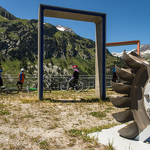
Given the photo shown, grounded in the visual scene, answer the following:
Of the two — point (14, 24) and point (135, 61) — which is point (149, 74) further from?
point (14, 24)

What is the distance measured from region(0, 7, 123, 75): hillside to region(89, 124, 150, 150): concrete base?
10070 cm

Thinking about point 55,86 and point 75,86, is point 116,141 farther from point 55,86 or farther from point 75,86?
point 55,86

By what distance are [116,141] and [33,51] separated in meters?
133

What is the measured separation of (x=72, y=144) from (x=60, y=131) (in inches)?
26.6

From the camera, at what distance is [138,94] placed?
8.60 feet

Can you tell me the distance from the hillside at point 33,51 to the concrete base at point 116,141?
101 m

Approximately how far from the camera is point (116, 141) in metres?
2.74

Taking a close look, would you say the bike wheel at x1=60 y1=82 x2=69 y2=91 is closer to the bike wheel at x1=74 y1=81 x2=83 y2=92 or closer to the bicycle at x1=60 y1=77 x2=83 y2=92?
the bicycle at x1=60 y1=77 x2=83 y2=92

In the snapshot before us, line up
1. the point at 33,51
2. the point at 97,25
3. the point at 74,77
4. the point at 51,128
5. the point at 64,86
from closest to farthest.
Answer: the point at 51,128, the point at 97,25, the point at 74,77, the point at 64,86, the point at 33,51

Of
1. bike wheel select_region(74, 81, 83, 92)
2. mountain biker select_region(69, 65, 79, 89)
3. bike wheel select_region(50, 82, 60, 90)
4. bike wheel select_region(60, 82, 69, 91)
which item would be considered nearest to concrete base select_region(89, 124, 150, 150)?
mountain biker select_region(69, 65, 79, 89)

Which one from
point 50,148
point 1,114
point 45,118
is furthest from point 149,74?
point 1,114

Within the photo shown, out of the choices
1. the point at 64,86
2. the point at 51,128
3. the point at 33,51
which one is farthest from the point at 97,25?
the point at 33,51

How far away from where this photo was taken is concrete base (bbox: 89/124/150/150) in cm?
249

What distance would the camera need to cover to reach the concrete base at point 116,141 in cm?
249
